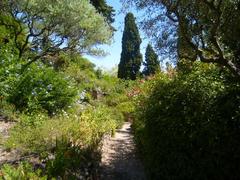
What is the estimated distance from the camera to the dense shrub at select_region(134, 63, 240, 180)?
720 centimetres

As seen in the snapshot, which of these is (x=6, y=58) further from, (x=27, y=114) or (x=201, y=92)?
(x=201, y=92)

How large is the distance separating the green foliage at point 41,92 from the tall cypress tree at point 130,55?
23394 millimetres

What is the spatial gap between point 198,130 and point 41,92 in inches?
256

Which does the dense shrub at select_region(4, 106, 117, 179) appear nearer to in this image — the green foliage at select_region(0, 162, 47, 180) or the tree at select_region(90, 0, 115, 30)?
the green foliage at select_region(0, 162, 47, 180)

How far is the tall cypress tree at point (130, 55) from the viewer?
123 feet

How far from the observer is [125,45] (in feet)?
127

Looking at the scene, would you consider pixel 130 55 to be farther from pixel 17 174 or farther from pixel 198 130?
pixel 17 174

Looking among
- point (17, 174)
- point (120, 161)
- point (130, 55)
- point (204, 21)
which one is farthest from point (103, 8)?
point (17, 174)

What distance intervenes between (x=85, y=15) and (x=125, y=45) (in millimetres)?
22767

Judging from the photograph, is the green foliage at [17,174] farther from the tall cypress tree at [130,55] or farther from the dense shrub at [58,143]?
the tall cypress tree at [130,55]

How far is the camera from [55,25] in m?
16.4

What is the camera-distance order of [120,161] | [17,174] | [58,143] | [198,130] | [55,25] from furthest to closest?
[55,25] < [120,161] < [58,143] < [198,130] < [17,174]

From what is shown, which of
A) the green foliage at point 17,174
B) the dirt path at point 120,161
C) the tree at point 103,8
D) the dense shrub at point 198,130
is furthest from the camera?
the tree at point 103,8

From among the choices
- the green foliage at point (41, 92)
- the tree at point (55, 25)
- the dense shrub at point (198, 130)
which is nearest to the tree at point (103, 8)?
the tree at point (55, 25)
